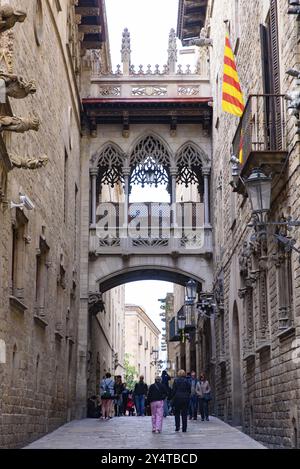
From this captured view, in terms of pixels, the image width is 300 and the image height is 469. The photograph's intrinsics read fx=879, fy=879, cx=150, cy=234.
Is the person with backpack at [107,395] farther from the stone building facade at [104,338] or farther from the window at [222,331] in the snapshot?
the window at [222,331]

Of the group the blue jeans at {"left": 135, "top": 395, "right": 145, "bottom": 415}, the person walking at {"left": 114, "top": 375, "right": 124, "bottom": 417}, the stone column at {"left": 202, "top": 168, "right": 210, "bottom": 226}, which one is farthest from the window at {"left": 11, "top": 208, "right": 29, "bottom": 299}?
the person walking at {"left": 114, "top": 375, "right": 124, "bottom": 417}

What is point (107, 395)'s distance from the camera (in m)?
24.3

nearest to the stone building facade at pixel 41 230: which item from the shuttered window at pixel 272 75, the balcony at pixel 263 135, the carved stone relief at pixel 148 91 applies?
the carved stone relief at pixel 148 91

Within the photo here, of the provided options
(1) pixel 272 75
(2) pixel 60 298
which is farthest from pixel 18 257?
(2) pixel 60 298

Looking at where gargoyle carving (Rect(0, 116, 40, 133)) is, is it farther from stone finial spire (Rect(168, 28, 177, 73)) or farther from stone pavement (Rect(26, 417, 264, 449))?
stone finial spire (Rect(168, 28, 177, 73))

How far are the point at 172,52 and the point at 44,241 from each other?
12.6m

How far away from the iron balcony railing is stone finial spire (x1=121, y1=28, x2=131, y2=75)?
11.1 meters

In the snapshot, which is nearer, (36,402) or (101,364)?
(36,402)

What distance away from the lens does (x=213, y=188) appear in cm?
2706

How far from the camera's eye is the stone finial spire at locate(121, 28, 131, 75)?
28.3 metres

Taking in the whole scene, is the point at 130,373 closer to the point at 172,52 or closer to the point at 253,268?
the point at 172,52

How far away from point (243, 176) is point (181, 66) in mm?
14576
